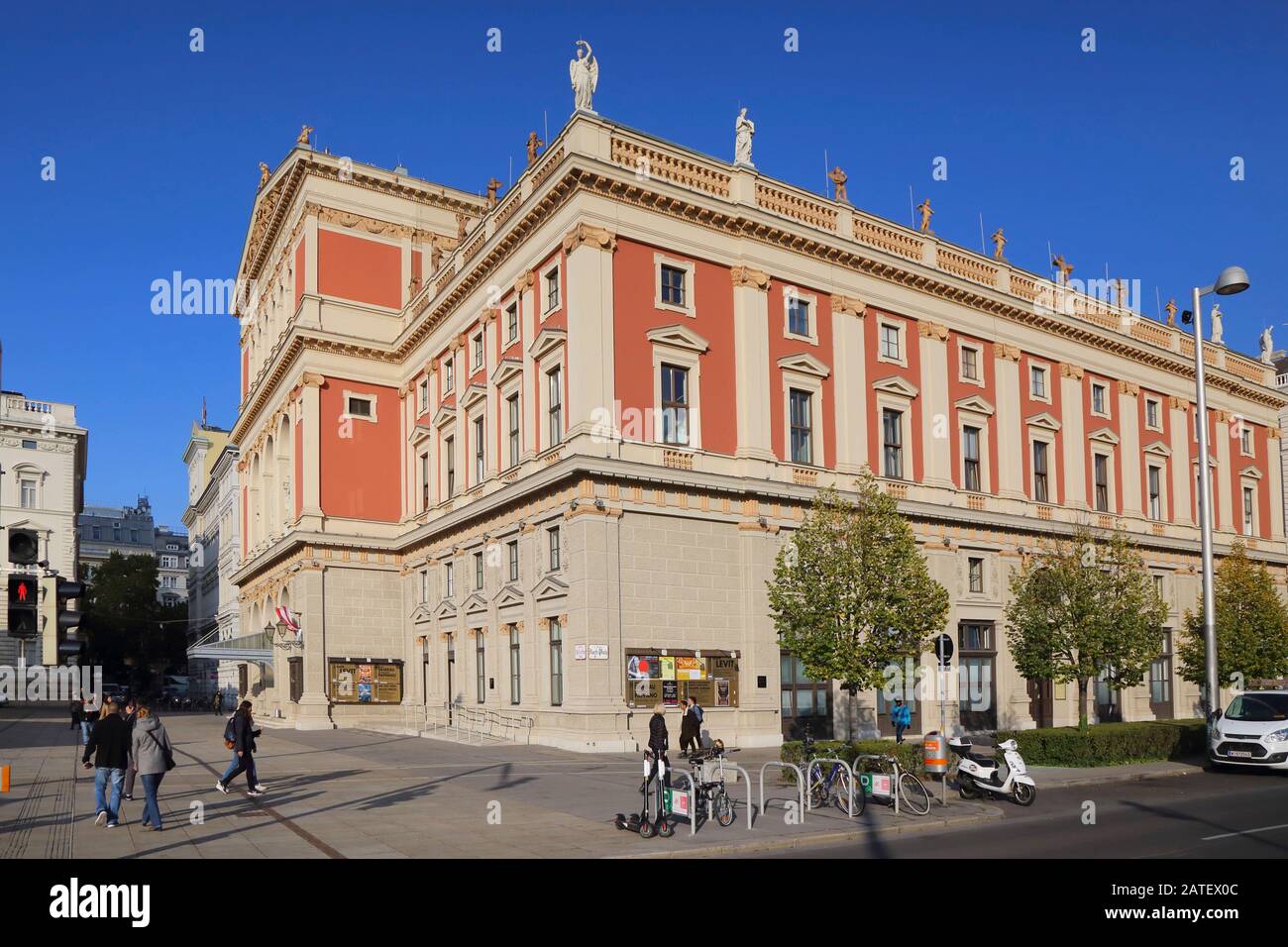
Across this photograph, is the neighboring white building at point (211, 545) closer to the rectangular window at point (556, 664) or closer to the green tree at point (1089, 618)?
the rectangular window at point (556, 664)

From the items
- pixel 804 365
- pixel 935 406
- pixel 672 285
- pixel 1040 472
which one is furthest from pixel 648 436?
pixel 1040 472

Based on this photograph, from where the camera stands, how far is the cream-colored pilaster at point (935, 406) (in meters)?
42.8

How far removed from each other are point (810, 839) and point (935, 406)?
29067mm

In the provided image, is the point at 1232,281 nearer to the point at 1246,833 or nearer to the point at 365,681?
the point at 1246,833

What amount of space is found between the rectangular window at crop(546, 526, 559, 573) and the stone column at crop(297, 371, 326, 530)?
16.0m

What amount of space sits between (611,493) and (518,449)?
6388 millimetres

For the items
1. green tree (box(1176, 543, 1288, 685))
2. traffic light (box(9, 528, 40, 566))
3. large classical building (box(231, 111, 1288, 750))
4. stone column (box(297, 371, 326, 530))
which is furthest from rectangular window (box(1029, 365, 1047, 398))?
traffic light (box(9, 528, 40, 566))

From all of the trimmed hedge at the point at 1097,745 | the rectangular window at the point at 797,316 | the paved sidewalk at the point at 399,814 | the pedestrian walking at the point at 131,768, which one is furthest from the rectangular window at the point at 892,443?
the pedestrian walking at the point at 131,768

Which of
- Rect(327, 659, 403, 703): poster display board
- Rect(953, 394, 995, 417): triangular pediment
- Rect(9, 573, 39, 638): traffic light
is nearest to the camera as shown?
Rect(9, 573, 39, 638): traffic light

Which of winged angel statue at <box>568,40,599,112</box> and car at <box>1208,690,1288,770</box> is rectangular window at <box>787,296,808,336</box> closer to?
winged angel statue at <box>568,40,599,112</box>

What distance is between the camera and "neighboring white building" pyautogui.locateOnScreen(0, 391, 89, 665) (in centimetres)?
8319

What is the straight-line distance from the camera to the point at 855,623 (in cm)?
2742

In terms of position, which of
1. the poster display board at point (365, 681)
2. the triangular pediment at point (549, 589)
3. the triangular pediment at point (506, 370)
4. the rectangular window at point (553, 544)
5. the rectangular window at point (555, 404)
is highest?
the triangular pediment at point (506, 370)

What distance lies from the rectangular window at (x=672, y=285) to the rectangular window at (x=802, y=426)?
5308 mm
